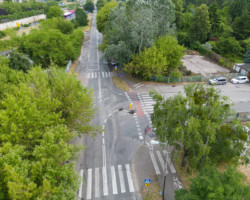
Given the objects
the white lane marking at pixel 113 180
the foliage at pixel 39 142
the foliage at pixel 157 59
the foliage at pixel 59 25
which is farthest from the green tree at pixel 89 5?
the white lane marking at pixel 113 180

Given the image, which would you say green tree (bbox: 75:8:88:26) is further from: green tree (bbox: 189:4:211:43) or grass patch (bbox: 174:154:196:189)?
grass patch (bbox: 174:154:196:189)

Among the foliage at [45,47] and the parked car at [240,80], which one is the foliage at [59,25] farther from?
the parked car at [240,80]

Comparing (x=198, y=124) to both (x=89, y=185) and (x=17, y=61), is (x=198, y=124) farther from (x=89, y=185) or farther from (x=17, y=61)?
(x=17, y=61)

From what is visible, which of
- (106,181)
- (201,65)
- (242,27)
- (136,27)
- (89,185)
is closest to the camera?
(89,185)

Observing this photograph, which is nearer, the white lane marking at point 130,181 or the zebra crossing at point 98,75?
the white lane marking at point 130,181

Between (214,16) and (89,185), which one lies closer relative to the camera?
(89,185)

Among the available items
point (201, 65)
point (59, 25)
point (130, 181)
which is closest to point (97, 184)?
point (130, 181)

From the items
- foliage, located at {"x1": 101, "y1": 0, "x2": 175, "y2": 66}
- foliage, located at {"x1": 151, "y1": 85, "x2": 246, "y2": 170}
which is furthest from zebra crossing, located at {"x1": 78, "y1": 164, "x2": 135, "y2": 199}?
foliage, located at {"x1": 101, "y1": 0, "x2": 175, "y2": 66}
